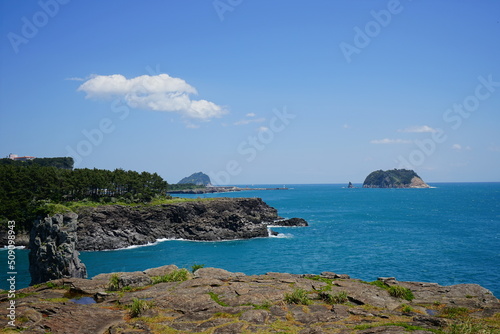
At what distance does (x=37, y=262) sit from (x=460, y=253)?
76456mm

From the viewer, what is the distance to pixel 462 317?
17438mm

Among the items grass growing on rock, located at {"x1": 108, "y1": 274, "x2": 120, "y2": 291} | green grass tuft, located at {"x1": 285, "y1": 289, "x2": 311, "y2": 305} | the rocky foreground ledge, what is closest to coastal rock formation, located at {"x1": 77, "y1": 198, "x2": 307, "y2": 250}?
the rocky foreground ledge

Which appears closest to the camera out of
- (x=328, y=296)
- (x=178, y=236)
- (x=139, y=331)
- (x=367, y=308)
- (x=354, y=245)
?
(x=139, y=331)

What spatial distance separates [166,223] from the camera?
92938mm

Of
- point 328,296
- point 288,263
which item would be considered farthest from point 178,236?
point 328,296

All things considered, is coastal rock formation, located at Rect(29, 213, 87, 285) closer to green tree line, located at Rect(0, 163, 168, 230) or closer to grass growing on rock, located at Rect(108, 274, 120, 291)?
green tree line, located at Rect(0, 163, 168, 230)

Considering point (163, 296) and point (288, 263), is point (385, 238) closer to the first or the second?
point (288, 263)

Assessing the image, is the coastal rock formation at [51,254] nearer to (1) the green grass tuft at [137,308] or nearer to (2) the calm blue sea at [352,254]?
(2) the calm blue sea at [352,254]

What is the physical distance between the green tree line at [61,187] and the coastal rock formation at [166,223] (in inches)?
392

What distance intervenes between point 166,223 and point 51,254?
146 feet

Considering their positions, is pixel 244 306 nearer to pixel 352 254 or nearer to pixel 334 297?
pixel 334 297

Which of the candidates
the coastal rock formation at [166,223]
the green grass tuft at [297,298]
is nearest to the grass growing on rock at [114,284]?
the green grass tuft at [297,298]

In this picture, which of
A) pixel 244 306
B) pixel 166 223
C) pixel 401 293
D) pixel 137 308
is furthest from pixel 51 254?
pixel 401 293

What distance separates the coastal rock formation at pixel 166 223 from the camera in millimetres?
79875
